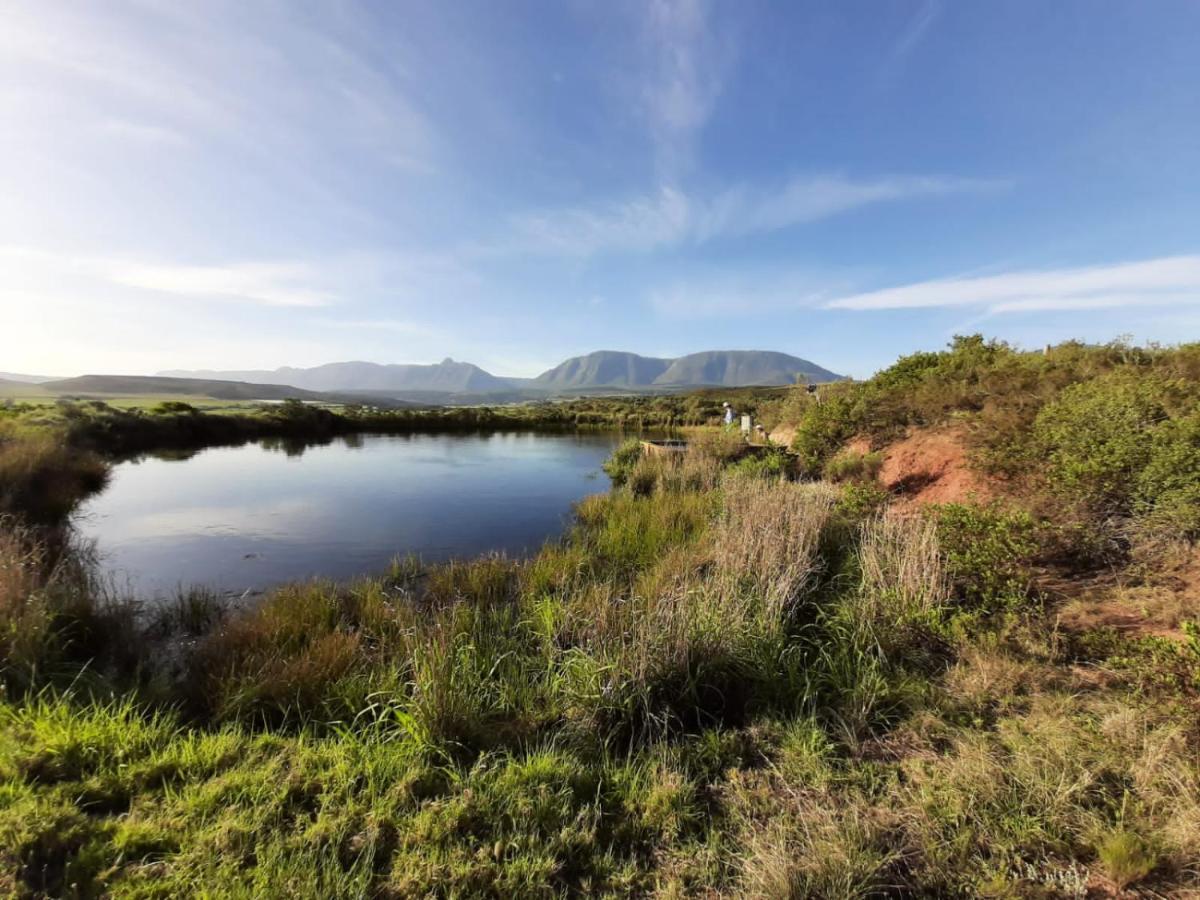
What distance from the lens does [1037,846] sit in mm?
2363

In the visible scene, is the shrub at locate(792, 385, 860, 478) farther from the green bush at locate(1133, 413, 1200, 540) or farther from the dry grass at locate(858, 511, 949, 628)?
the dry grass at locate(858, 511, 949, 628)

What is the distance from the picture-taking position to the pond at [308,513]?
8.59 meters

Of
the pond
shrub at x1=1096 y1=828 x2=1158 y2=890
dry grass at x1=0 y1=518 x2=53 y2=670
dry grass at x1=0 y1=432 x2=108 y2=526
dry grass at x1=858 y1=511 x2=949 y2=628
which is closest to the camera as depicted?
shrub at x1=1096 y1=828 x2=1158 y2=890

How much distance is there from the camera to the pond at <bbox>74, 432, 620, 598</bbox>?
28.2ft

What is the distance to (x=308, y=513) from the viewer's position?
1235cm

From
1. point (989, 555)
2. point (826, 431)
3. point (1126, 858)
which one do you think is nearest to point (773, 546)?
point (989, 555)

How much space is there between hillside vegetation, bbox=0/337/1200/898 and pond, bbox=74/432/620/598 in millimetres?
2721

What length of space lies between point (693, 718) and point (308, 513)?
38.8 ft

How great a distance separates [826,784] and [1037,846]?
94cm

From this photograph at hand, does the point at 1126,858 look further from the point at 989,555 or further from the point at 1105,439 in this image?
the point at 1105,439

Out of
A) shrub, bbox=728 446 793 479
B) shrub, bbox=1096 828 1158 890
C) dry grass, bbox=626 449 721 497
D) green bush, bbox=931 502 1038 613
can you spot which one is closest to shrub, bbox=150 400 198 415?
dry grass, bbox=626 449 721 497

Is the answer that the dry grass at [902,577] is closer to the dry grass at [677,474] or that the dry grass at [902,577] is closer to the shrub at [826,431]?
the dry grass at [677,474]

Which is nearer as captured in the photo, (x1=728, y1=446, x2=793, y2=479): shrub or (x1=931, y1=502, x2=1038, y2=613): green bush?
(x1=931, y1=502, x2=1038, y2=613): green bush

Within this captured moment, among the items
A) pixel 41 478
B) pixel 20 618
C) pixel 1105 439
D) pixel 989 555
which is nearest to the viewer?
pixel 20 618
